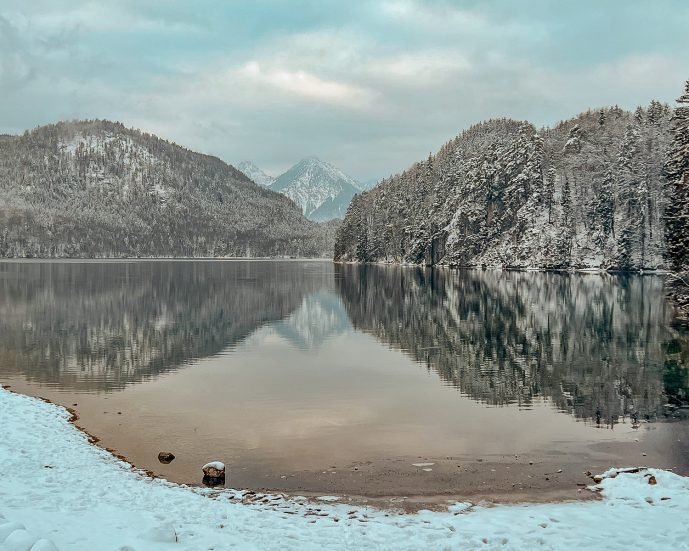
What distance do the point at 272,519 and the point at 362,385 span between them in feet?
63.1

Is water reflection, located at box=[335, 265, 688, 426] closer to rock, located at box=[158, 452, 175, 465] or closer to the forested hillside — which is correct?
rock, located at box=[158, 452, 175, 465]

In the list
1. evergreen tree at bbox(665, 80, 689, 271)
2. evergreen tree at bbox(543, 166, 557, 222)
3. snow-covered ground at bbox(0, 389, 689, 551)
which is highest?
evergreen tree at bbox(543, 166, 557, 222)

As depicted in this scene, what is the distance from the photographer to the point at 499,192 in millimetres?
185875

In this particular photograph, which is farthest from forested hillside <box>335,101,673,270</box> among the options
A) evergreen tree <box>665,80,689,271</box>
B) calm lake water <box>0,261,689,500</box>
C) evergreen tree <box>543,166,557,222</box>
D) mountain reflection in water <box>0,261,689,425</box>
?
calm lake water <box>0,261,689,500</box>

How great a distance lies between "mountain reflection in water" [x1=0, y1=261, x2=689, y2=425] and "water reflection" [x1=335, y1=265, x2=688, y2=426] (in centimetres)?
13

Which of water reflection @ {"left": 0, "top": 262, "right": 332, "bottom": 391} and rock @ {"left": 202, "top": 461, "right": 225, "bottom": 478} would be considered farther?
water reflection @ {"left": 0, "top": 262, "right": 332, "bottom": 391}

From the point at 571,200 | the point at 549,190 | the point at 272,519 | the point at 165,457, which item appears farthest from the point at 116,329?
the point at 571,200

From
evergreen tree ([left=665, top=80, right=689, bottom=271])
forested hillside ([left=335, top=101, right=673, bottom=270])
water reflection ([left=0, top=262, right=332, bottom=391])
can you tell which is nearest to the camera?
water reflection ([left=0, top=262, right=332, bottom=391])

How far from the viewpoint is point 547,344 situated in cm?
4634

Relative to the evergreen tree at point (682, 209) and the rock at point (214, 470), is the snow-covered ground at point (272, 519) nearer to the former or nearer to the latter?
the rock at point (214, 470)

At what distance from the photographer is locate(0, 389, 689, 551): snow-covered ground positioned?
12.7 metres

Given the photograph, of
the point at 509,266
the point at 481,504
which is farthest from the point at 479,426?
the point at 509,266

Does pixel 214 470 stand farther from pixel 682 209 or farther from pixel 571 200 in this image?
pixel 571 200

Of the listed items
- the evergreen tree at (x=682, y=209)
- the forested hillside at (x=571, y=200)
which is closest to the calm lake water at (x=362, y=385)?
the evergreen tree at (x=682, y=209)
